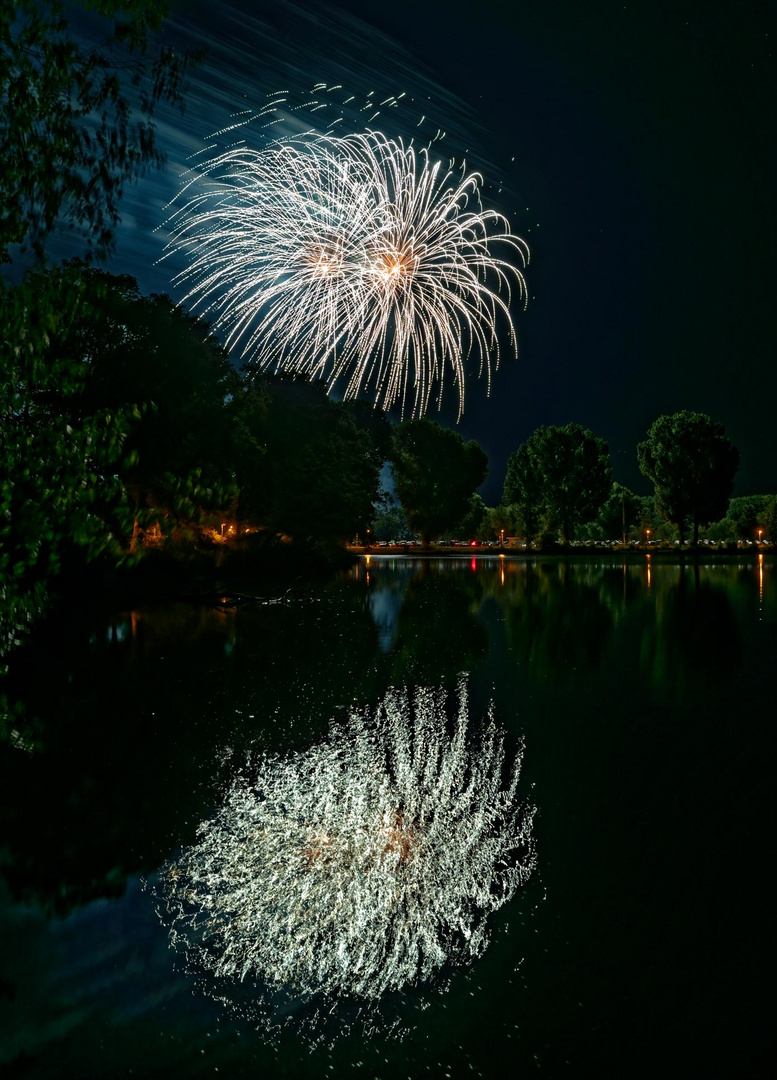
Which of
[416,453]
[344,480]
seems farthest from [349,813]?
[416,453]

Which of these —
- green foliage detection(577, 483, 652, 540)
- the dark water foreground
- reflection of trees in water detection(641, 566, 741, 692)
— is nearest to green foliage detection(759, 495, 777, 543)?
green foliage detection(577, 483, 652, 540)

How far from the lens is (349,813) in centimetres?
663

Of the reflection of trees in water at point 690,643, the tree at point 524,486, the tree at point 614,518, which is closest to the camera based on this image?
the reflection of trees in water at point 690,643

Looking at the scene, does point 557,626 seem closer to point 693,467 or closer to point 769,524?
point 693,467

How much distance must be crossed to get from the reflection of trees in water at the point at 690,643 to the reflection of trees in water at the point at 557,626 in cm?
121

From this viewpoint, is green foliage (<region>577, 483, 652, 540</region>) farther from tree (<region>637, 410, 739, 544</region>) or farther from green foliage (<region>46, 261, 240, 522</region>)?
green foliage (<region>46, 261, 240, 522</region>)

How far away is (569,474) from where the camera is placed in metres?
104

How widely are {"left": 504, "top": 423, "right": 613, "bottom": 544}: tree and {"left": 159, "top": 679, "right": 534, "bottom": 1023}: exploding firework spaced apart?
9851cm

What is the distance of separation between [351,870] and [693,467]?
97.1 metres

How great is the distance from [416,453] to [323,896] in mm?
101853

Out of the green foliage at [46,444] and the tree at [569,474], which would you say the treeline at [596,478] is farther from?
the green foliage at [46,444]

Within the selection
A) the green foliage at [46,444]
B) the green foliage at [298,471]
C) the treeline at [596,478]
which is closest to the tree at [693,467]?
the treeline at [596,478]

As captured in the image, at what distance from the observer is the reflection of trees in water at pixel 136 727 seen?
602cm

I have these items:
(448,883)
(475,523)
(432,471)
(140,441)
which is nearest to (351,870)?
(448,883)
